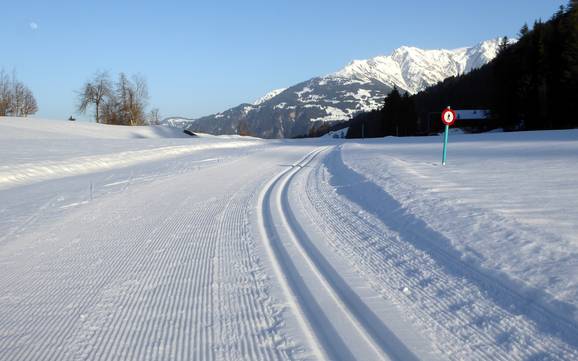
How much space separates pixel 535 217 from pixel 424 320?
3.67 m

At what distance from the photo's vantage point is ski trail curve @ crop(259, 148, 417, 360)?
315cm

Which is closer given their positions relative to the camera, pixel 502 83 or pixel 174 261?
pixel 174 261

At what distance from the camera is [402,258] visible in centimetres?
521

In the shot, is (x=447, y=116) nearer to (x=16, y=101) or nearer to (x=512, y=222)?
(x=512, y=222)

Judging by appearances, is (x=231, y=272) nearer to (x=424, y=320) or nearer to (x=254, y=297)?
(x=254, y=297)

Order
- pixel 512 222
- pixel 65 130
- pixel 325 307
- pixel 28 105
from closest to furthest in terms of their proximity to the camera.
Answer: pixel 325 307, pixel 512 222, pixel 65 130, pixel 28 105

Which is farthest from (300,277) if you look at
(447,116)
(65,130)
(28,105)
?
(28,105)

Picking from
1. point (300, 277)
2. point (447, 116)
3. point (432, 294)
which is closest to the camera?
point (432, 294)

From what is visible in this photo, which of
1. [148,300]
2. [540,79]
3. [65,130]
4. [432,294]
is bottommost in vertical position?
[148,300]

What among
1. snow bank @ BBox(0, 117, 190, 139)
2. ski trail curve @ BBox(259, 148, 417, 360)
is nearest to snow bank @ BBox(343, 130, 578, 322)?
ski trail curve @ BBox(259, 148, 417, 360)

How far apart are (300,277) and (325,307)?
808 millimetres

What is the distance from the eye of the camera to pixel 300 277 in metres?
4.65

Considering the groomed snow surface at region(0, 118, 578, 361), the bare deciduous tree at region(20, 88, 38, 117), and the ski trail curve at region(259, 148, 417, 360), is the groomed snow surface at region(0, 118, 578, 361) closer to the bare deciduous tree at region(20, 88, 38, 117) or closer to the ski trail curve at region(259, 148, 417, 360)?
the ski trail curve at region(259, 148, 417, 360)

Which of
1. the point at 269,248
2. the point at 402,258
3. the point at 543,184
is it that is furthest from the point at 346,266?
the point at 543,184
